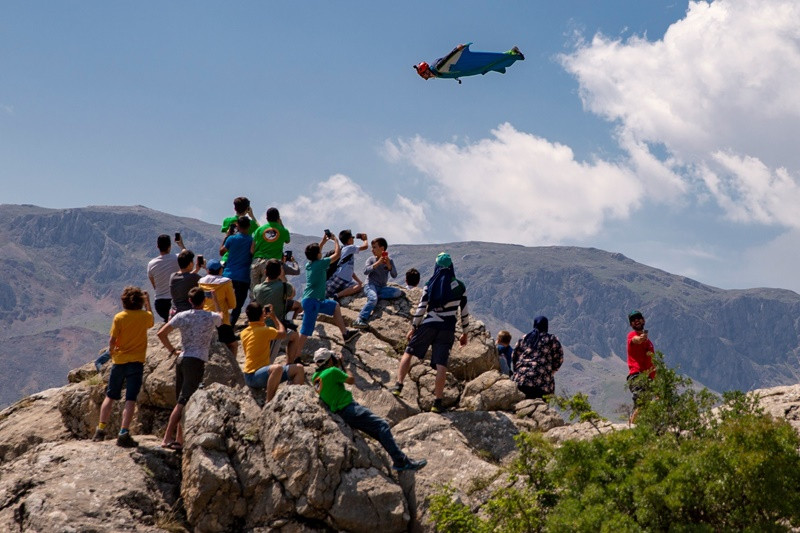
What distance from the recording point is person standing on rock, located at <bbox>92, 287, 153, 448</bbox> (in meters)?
14.3

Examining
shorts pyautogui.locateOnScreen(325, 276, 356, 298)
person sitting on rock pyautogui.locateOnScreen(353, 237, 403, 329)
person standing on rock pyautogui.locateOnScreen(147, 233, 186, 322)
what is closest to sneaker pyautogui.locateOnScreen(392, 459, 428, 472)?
person standing on rock pyautogui.locateOnScreen(147, 233, 186, 322)

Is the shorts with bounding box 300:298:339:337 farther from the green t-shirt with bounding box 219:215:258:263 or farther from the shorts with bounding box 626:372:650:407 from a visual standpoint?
the shorts with bounding box 626:372:650:407

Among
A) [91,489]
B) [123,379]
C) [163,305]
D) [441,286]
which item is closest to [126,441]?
[123,379]

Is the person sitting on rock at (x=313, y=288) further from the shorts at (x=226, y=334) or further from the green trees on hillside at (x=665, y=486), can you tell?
the green trees on hillside at (x=665, y=486)

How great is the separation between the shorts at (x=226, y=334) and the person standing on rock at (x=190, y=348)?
2.53 meters

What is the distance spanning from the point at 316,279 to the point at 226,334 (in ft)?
8.87

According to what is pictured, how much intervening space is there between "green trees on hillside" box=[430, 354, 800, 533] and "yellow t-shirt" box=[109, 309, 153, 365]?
20.3 ft

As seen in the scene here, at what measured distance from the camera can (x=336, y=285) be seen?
79.3 feet

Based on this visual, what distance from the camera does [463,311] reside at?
18953 mm

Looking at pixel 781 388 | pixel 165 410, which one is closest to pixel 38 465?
pixel 165 410

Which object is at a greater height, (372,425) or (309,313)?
(309,313)

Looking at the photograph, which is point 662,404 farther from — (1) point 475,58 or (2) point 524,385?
(1) point 475,58

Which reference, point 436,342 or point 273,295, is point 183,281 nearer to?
point 273,295

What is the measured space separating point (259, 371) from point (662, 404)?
7.68 meters
